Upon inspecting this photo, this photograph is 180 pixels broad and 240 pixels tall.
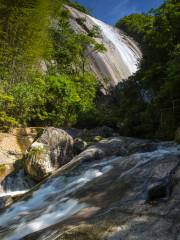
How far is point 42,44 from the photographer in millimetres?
19531

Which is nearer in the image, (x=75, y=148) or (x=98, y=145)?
(x=98, y=145)

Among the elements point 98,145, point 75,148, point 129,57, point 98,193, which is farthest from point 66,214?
point 129,57

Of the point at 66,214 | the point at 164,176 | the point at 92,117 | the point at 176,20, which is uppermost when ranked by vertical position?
the point at 176,20

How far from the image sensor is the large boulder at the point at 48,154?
1116 cm

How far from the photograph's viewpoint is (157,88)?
1573 centimetres

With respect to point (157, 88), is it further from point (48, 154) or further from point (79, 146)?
point (48, 154)

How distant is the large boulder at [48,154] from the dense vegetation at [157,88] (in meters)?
3.27

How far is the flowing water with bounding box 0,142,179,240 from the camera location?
20.2ft

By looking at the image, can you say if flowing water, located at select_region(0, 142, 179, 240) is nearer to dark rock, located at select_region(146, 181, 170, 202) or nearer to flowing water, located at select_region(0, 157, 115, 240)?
flowing water, located at select_region(0, 157, 115, 240)

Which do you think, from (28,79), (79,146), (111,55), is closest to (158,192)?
(79,146)

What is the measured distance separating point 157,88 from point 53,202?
31.3 ft

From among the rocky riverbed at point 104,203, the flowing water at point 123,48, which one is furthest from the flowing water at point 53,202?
the flowing water at point 123,48

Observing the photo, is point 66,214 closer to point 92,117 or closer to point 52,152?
point 52,152

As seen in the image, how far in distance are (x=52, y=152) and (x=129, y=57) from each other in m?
21.7
